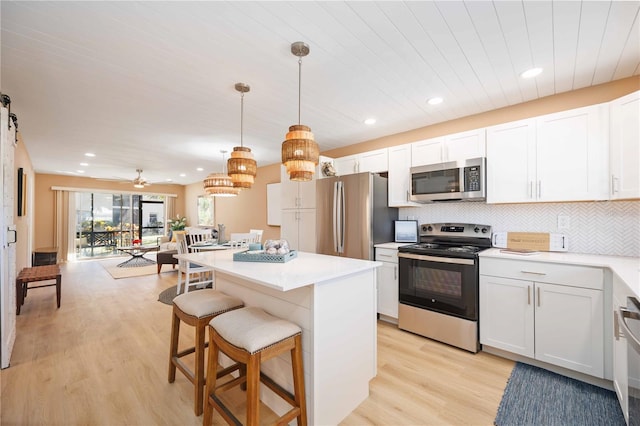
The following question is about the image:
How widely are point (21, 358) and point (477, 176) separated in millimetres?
4591

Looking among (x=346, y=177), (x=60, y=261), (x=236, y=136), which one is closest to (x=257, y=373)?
(x=346, y=177)

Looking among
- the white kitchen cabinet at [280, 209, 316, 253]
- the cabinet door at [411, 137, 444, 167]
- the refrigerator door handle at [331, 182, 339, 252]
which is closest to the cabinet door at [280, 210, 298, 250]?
the white kitchen cabinet at [280, 209, 316, 253]

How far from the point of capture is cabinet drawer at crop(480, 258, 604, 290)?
199cm

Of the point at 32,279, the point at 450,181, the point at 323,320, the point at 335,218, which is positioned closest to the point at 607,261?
the point at 450,181

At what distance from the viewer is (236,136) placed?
3.98 meters

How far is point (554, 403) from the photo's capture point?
1.86 meters

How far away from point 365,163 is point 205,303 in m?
2.76

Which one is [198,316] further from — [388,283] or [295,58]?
[388,283]

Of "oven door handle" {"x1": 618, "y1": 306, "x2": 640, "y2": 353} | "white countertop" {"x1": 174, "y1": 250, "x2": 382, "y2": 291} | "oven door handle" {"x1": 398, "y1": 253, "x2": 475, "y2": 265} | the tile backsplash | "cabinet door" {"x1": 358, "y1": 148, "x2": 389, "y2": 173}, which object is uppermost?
"cabinet door" {"x1": 358, "y1": 148, "x2": 389, "y2": 173}

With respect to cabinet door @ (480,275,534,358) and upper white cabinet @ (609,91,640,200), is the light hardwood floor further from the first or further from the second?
upper white cabinet @ (609,91,640,200)

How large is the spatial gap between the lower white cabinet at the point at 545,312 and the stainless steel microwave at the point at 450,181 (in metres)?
0.73

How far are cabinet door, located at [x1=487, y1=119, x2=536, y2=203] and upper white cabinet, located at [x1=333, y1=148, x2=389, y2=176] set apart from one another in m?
1.21

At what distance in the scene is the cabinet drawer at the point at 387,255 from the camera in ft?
10.2

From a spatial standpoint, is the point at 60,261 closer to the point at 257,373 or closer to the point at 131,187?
the point at 131,187
